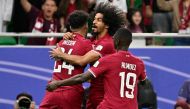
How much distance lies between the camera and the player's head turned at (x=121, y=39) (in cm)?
1186

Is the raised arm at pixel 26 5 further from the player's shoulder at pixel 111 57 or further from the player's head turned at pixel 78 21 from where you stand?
the player's shoulder at pixel 111 57

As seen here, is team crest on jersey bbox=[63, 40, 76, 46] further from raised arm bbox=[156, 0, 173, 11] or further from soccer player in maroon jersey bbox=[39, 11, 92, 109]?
raised arm bbox=[156, 0, 173, 11]

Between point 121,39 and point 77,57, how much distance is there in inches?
30.5

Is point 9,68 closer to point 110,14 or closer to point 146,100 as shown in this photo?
point 146,100

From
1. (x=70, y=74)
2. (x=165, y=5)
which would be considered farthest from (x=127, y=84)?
(x=165, y=5)

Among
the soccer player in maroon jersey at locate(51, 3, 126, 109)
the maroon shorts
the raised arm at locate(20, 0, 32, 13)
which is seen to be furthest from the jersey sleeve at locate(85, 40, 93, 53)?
the raised arm at locate(20, 0, 32, 13)

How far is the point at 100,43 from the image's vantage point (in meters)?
12.3

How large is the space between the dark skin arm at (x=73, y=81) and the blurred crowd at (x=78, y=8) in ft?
13.2

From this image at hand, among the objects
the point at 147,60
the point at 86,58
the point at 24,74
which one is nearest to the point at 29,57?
the point at 24,74

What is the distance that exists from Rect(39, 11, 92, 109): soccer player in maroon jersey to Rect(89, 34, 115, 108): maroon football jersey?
185 mm

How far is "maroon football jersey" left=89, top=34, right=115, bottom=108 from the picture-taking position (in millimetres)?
12308

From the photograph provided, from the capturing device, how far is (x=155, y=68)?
639 inches

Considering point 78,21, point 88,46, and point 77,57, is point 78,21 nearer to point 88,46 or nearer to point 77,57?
point 88,46

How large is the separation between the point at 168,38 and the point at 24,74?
2.53 metres
